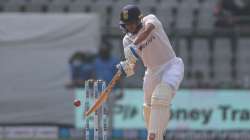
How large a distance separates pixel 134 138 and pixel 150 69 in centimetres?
564

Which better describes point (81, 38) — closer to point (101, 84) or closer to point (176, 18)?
point (176, 18)

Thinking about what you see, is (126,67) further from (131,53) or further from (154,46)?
(154,46)

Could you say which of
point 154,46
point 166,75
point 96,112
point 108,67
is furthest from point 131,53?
point 108,67

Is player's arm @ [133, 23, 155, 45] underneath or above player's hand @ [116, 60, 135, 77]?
above

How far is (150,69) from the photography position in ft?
29.0

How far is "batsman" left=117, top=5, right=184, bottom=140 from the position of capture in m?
8.38

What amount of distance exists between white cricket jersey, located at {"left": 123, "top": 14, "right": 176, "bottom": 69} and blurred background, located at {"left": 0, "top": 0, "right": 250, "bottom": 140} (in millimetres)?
5394

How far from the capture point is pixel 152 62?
8781mm

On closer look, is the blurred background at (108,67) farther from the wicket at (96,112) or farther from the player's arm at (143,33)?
the player's arm at (143,33)

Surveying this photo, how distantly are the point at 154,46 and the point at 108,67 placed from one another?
5.52m

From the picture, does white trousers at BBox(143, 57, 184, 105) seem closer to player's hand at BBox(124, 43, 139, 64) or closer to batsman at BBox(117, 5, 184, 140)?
batsman at BBox(117, 5, 184, 140)

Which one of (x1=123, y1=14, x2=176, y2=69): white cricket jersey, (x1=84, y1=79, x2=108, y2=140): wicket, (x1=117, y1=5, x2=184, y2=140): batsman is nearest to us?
(x1=84, y1=79, x2=108, y2=140): wicket

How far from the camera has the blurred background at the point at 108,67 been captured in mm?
14586

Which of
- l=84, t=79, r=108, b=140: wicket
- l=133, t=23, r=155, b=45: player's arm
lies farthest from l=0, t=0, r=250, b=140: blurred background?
l=133, t=23, r=155, b=45: player's arm
